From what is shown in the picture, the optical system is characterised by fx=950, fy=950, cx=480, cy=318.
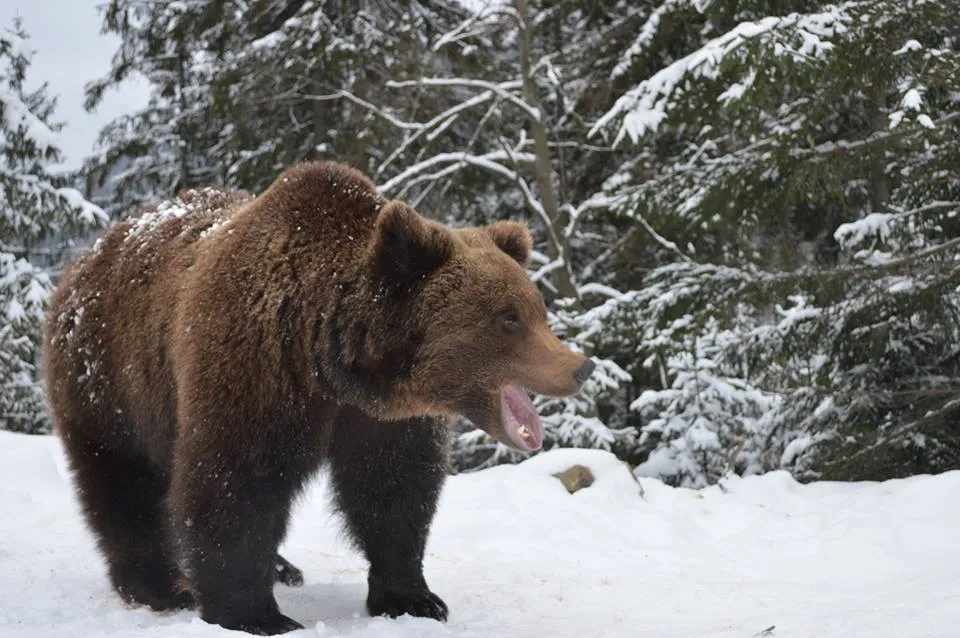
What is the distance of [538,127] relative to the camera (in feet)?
46.9

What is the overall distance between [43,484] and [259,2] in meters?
13.9

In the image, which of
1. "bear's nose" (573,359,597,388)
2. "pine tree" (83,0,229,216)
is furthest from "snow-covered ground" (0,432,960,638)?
"pine tree" (83,0,229,216)

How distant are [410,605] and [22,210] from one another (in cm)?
1330

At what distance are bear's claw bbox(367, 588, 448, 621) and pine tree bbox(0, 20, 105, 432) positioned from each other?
12.2 m

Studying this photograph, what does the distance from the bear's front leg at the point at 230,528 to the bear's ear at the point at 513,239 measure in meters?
1.47

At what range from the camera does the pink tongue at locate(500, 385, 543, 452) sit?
395cm

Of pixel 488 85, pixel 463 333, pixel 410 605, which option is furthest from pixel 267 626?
pixel 488 85

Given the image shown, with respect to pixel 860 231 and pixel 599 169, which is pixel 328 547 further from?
pixel 599 169

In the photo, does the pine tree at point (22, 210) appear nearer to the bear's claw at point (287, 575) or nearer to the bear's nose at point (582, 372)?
the bear's claw at point (287, 575)

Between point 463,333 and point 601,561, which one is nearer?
point 463,333

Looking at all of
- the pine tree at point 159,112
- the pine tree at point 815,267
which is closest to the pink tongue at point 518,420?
the pine tree at point 815,267

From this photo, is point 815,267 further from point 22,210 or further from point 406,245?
point 22,210

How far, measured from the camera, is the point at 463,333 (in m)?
3.96

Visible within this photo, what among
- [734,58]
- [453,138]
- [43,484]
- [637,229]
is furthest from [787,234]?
[43,484]
